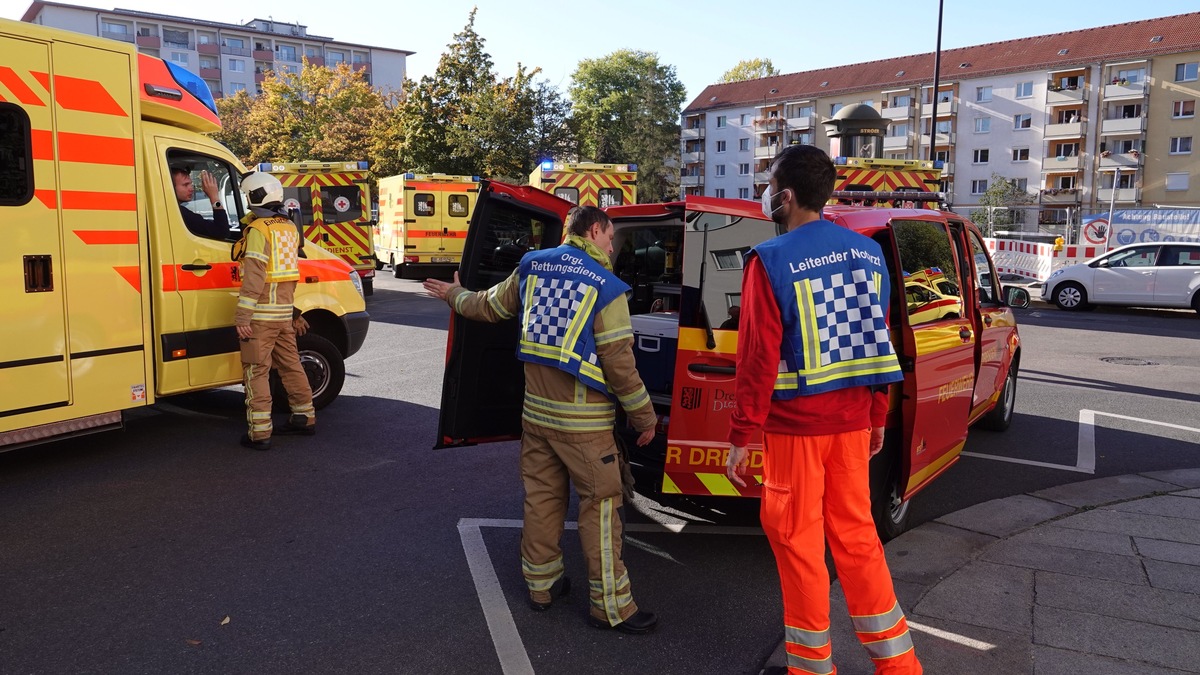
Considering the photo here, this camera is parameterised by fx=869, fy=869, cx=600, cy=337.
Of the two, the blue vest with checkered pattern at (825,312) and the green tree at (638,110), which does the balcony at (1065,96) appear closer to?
the green tree at (638,110)

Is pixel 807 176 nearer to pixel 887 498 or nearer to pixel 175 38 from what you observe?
pixel 887 498

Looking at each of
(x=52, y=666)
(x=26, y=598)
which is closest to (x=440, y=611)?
(x=52, y=666)

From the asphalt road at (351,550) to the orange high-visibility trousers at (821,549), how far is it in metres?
0.49

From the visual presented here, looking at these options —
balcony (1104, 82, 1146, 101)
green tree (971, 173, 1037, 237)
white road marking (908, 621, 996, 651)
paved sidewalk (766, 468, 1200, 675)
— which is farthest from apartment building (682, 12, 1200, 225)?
white road marking (908, 621, 996, 651)

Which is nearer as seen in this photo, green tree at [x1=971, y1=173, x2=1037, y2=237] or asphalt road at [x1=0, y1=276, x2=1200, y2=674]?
asphalt road at [x1=0, y1=276, x2=1200, y2=674]

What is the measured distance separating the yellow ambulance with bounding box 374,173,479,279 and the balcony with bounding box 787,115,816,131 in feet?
177

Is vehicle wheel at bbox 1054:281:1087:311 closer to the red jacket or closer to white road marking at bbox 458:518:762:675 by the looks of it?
white road marking at bbox 458:518:762:675

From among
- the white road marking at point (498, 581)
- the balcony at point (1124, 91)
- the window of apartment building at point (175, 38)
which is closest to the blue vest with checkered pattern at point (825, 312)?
the white road marking at point (498, 581)

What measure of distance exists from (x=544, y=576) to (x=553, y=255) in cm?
142

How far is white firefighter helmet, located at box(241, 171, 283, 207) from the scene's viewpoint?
647 cm

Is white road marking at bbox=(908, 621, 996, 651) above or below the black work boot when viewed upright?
below

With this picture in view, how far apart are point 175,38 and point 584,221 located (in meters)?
96.3

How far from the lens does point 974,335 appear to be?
525cm

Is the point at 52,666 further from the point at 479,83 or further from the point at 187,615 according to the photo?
the point at 479,83
